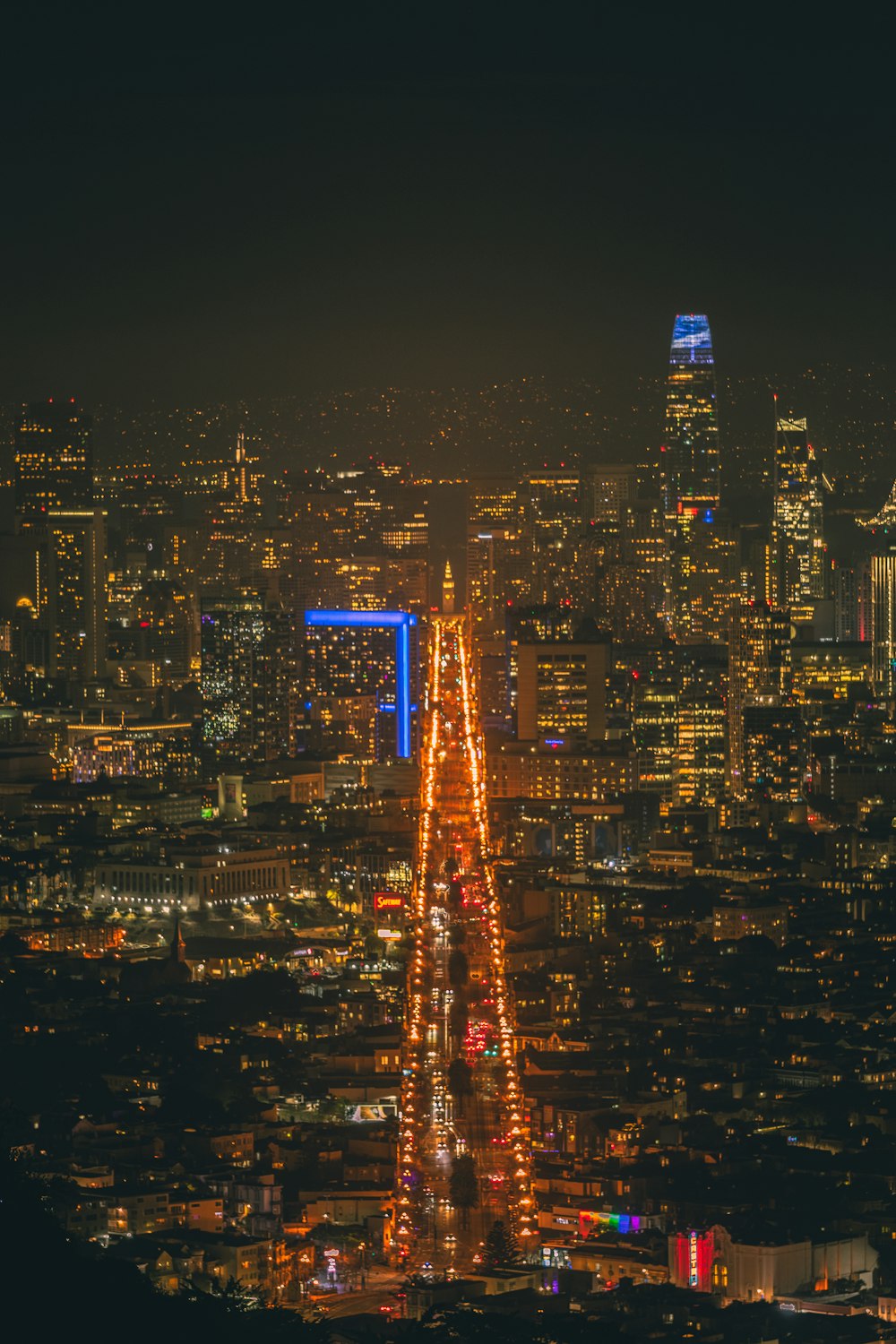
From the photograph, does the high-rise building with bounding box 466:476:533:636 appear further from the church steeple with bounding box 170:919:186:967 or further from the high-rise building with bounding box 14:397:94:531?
the church steeple with bounding box 170:919:186:967

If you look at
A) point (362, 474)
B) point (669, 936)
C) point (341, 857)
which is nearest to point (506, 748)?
point (341, 857)

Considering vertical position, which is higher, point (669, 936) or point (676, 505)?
point (676, 505)

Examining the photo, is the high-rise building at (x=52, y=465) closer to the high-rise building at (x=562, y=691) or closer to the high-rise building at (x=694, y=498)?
the high-rise building at (x=694, y=498)

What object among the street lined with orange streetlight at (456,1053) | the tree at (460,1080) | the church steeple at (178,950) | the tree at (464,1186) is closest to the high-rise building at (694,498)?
the street lined with orange streetlight at (456,1053)

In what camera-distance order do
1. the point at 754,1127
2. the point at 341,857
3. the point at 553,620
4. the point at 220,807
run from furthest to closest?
the point at 553,620
the point at 220,807
the point at 341,857
the point at 754,1127

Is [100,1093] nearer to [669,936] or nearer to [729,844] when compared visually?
[669,936]

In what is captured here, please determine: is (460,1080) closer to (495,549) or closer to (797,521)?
(495,549)
